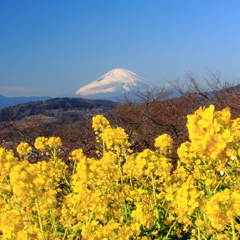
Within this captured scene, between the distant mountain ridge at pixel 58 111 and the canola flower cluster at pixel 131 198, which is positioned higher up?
the distant mountain ridge at pixel 58 111

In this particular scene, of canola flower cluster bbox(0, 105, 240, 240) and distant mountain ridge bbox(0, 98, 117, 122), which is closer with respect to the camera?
canola flower cluster bbox(0, 105, 240, 240)

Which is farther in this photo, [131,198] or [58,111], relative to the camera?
[58,111]

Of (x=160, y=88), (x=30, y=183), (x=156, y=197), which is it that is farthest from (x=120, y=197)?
(x=160, y=88)

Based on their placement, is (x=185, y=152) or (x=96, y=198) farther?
(x=185, y=152)

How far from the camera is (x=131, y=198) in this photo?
3025 mm

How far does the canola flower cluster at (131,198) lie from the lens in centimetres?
151

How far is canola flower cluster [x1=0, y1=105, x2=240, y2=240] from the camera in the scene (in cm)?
151

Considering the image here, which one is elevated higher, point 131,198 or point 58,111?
point 58,111

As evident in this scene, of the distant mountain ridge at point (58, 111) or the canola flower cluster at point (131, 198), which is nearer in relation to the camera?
the canola flower cluster at point (131, 198)

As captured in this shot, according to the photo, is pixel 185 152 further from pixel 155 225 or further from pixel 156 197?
pixel 155 225

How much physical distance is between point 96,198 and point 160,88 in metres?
7.93

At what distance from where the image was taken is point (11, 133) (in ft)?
26.8

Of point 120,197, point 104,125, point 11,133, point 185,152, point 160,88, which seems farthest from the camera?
point 160,88

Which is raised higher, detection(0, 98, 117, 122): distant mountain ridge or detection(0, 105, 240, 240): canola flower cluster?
detection(0, 98, 117, 122): distant mountain ridge
